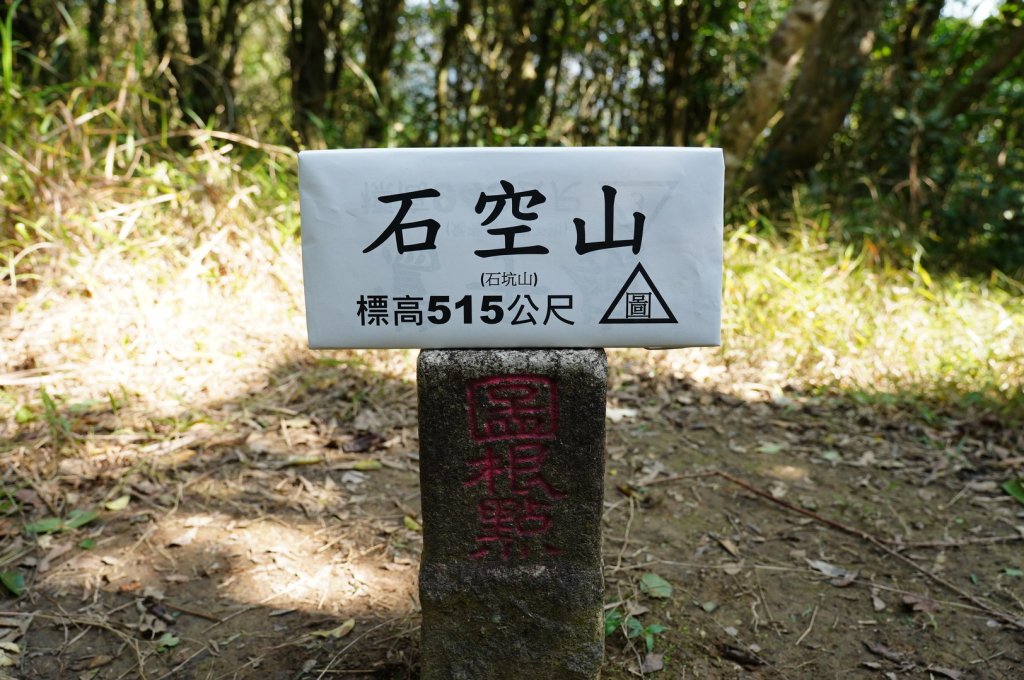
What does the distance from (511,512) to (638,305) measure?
56 cm

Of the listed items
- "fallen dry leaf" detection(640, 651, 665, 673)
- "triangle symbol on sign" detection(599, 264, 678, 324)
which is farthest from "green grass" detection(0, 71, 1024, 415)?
"triangle symbol on sign" detection(599, 264, 678, 324)

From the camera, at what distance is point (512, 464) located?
1.72 meters

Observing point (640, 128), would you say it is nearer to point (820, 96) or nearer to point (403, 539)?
point (820, 96)

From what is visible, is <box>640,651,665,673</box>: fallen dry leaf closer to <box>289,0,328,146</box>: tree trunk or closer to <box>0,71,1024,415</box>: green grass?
<box>0,71,1024,415</box>: green grass

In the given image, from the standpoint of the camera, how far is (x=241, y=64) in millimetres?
7398

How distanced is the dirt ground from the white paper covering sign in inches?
40.7

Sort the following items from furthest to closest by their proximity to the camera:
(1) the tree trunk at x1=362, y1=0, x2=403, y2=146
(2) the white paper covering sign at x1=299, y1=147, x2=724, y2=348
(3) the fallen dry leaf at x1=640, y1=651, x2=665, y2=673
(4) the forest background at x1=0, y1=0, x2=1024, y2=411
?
1. (1) the tree trunk at x1=362, y1=0, x2=403, y2=146
2. (4) the forest background at x1=0, y1=0, x2=1024, y2=411
3. (3) the fallen dry leaf at x1=640, y1=651, x2=665, y2=673
4. (2) the white paper covering sign at x1=299, y1=147, x2=724, y2=348

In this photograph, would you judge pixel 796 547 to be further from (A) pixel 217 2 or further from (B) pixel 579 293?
(A) pixel 217 2

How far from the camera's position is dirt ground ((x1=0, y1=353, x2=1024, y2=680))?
86.0 inches

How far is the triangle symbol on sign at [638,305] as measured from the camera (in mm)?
1615

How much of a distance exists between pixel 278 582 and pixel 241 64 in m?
6.32

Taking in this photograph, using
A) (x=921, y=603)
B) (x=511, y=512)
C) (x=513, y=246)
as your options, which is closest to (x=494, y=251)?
(x=513, y=246)

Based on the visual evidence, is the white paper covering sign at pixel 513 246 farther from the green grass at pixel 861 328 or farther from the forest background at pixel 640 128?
the green grass at pixel 861 328

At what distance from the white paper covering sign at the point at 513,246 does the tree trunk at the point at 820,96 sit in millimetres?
4559
